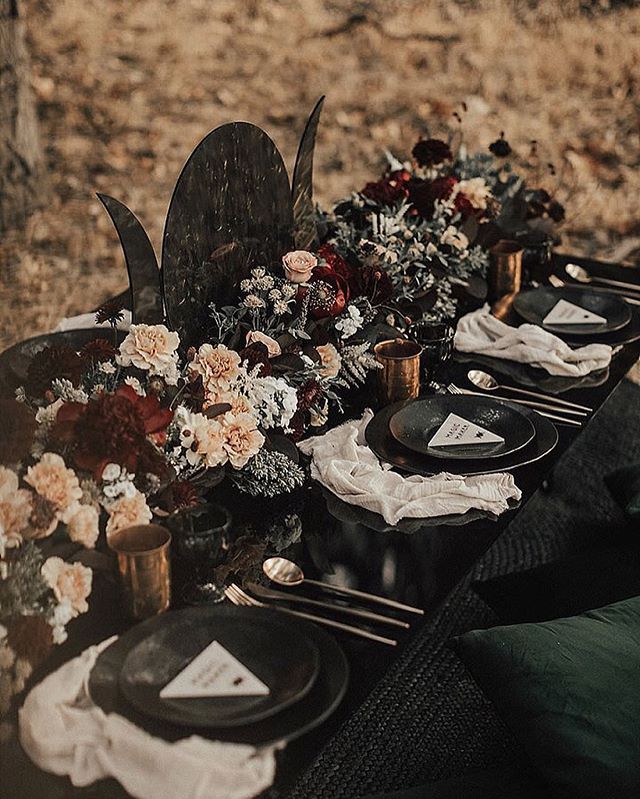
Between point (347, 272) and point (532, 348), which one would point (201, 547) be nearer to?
point (347, 272)

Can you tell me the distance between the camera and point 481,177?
8.46ft

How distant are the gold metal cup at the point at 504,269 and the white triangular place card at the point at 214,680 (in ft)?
4.57

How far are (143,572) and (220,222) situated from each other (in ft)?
2.51

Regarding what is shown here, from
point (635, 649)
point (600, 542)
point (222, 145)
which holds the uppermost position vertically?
point (222, 145)

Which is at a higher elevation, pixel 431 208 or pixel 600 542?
pixel 431 208

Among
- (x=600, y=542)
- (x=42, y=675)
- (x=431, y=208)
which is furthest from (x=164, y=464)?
(x=431, y=208)

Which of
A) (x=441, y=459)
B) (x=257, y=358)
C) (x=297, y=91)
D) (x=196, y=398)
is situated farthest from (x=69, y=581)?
(x=297, y=91)

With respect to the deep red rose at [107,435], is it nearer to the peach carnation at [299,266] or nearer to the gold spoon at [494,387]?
the peach carnation at [299,266]

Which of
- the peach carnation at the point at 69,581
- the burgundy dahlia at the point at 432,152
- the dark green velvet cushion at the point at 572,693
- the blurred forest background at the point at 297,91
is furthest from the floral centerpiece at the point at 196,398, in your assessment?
the blurred forest background at the point at 297,91

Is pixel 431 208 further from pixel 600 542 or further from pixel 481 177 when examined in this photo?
pixel 600 542

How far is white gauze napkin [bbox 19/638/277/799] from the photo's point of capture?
0.93 meters

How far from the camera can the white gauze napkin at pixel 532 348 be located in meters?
1.94

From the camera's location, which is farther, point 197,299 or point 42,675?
point 197,299

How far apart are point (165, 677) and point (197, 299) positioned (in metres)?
0.79
